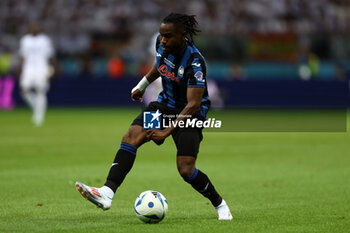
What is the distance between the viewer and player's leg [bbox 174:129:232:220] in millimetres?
7086

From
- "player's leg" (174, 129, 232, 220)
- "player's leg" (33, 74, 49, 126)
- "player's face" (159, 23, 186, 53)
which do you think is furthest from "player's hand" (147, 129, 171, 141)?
"player's leg" (33, 74, 49, 126)

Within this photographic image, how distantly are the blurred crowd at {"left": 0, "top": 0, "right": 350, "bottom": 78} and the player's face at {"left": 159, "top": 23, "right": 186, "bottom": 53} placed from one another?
24.2 meters

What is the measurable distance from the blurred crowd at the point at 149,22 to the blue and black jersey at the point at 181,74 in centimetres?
2389

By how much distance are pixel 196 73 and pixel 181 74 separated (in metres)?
0.21

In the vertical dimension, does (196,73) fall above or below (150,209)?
above

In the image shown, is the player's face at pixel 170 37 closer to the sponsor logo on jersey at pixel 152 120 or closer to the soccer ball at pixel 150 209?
the sponsor logo on jersey at pixel 152 120

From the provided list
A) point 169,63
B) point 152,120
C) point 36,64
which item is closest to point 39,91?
point 36,64

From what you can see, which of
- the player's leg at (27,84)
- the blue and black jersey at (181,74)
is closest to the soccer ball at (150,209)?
A: the blue and black jersey at (181,74)

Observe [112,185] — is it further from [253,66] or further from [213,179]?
[253,66]

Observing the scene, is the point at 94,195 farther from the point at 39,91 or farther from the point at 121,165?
the point at 39,91

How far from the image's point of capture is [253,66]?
107 feet

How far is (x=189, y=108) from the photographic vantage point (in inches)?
275

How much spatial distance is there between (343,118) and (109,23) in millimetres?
12819

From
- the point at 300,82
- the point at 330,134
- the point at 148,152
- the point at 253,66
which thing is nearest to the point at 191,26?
the point at 148,152
